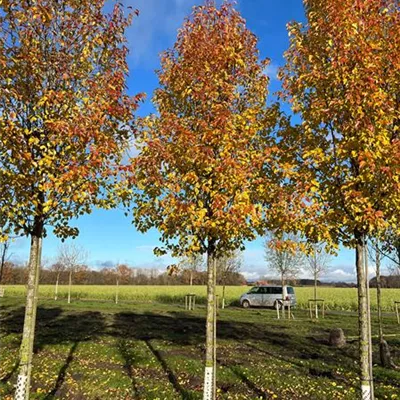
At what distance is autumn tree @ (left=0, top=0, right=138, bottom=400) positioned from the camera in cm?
527

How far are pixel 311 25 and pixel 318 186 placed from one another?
2.95 meters

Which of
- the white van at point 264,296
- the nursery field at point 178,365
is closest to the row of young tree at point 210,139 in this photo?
the nursery field at point 178,365

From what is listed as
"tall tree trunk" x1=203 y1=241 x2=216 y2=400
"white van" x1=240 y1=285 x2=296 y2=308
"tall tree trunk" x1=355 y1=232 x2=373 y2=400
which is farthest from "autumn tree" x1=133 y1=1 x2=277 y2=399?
"white van" x1=240 y1=285 x2=296 y2=308

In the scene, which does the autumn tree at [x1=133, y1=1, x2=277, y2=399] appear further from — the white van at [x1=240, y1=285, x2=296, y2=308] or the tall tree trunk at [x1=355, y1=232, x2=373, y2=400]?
the white van at [x1=240, y1=285, x2=296, y2=308]

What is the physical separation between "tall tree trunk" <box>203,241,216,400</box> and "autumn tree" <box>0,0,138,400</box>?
2.26 metres

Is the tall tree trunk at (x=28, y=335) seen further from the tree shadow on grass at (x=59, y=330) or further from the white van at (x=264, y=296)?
the white van at (x=264, y=296)

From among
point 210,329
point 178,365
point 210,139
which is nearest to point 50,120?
point 210,139

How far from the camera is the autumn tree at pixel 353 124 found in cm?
530

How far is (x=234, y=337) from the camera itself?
46.7 ft

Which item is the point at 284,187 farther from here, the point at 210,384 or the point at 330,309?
the point at 330,309

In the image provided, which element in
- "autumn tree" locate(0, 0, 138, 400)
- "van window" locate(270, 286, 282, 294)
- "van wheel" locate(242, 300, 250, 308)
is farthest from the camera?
"van wheel" locate(242, 300, 250, 308)

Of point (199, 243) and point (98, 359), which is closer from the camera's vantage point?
point (199, 243)

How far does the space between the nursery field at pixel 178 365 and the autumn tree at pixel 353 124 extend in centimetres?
283

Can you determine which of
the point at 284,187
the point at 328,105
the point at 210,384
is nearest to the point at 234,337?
the point at 210,384
